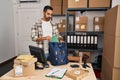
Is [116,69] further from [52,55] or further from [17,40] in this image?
[17,40]

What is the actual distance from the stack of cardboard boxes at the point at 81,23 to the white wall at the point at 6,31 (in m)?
2.26

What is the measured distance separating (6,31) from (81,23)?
94.8 inches

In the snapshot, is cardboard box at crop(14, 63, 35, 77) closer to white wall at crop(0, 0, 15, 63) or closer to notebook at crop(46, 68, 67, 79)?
notebook at crop(46, 68, 67, 79)

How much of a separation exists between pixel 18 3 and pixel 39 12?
75 centimetres

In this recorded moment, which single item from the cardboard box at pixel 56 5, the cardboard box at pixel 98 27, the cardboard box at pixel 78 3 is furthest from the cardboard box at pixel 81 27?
the cardboard box at pixel 56 5

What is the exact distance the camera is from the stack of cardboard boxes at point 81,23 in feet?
9.62

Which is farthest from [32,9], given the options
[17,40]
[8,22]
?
[17,40]

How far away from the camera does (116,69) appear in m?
2.07

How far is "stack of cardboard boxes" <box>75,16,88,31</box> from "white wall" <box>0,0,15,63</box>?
2261 mm

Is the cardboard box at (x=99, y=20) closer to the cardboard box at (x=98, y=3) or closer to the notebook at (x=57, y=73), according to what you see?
the cardboard box at (x=98, y=3)

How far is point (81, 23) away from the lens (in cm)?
295

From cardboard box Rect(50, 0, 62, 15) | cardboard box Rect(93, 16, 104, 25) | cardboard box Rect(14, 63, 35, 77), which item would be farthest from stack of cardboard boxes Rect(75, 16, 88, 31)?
cardboard box Rect(14, 63, 35, 77)

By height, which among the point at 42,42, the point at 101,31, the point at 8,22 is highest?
the point at 8,22

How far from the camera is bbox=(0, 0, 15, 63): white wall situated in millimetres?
3961
